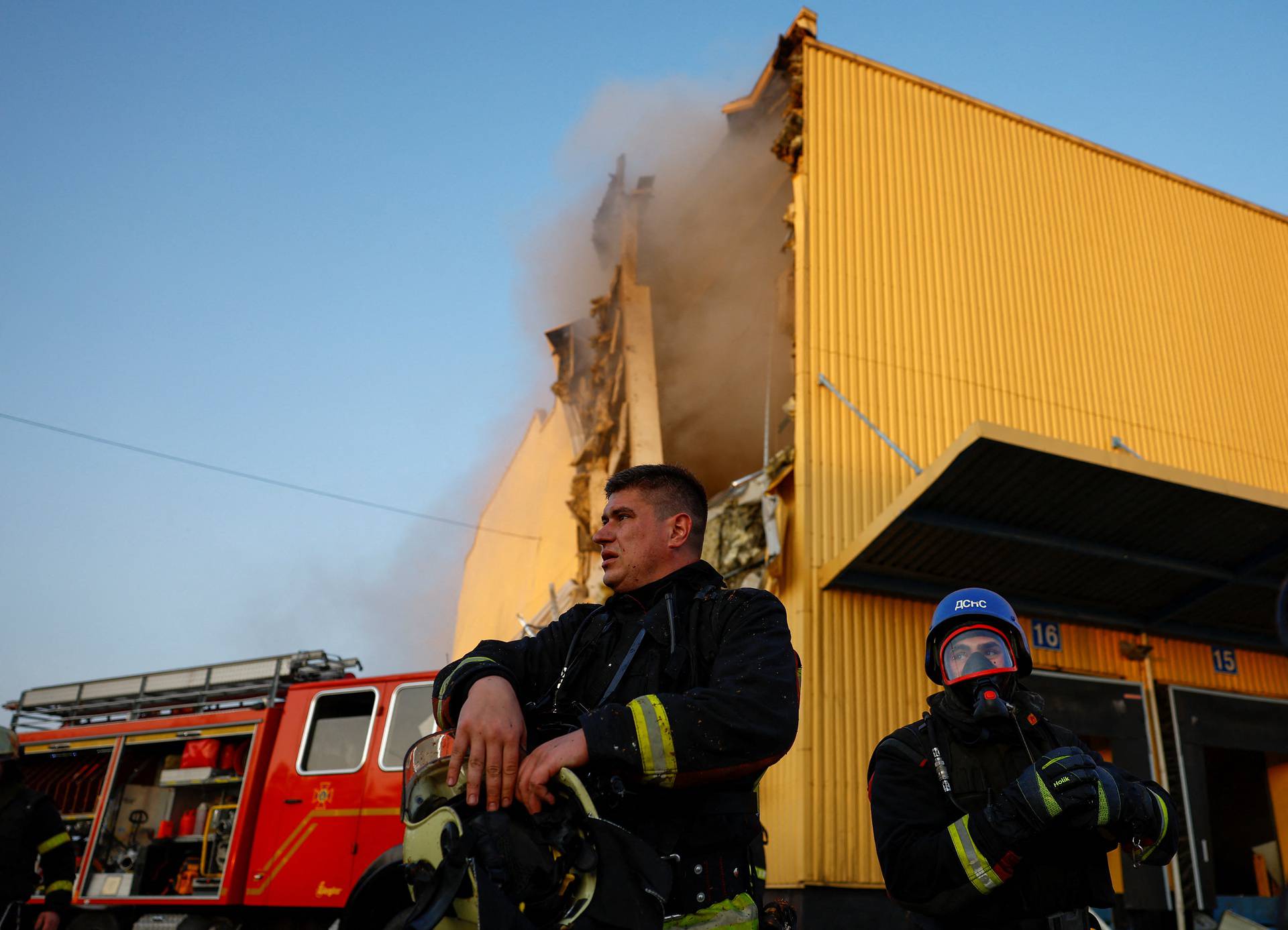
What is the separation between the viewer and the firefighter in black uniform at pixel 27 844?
6078 mm

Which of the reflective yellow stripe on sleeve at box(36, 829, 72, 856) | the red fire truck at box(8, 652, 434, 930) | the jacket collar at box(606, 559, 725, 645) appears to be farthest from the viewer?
the red fire truck at box(8, 652, 434, 930)

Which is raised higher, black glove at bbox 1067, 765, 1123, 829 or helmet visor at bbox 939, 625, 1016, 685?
helmet visor at bbox 939, 625, 1016, 685

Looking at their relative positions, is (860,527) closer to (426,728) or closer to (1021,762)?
(426,728)

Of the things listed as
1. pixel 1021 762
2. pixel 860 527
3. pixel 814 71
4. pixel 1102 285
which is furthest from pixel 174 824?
pixel 1102 285

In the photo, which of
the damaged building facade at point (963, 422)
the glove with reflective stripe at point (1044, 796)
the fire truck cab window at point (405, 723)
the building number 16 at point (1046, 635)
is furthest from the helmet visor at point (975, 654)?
the building number 16 at point (1046, 635)

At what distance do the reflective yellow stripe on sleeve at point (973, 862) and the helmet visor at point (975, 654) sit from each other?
51cm

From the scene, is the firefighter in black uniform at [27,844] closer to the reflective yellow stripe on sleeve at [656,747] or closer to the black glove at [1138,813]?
the reflective yellow stripe on sleeve at [656,747]

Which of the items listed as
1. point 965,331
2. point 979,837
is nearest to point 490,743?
point 979,837

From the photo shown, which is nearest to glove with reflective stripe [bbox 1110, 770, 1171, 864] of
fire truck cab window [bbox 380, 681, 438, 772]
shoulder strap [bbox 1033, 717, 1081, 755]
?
shoulder strap [bbox 1033, 717, 1081, 755]

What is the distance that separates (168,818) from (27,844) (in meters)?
4.79

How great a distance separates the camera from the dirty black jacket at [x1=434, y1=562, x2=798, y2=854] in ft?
6.78

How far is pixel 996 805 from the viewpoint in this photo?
2803 millimetres

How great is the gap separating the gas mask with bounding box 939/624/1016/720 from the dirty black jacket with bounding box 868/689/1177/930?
5cm

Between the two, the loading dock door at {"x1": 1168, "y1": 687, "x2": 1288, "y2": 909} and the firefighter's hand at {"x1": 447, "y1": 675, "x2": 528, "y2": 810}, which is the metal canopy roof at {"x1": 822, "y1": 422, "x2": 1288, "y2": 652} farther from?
the firefighter's hand at {"x1": 447, "y1": 675, "x2": 528, "y2": 810}
